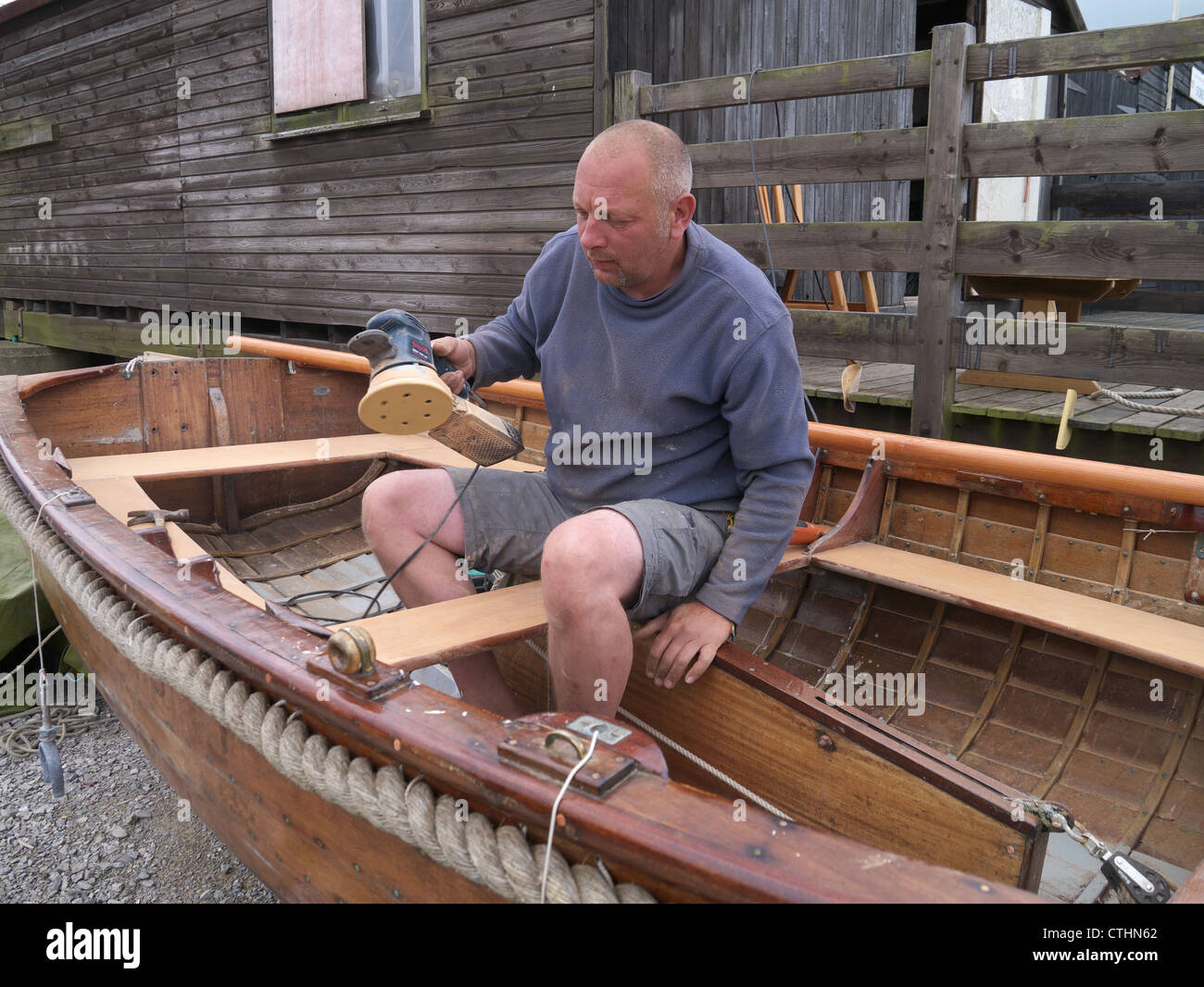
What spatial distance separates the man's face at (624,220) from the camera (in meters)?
1.88

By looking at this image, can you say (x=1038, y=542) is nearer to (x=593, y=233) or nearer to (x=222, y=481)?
(x=593, y=233)

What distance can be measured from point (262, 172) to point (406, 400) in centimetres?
736

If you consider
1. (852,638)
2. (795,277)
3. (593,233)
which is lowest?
(852,638)

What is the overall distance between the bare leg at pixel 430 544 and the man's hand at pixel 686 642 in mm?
418

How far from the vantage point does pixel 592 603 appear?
177cm

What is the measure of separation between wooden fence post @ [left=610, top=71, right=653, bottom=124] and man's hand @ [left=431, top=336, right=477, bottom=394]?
3.05m

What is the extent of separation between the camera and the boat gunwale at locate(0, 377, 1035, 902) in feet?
3.33

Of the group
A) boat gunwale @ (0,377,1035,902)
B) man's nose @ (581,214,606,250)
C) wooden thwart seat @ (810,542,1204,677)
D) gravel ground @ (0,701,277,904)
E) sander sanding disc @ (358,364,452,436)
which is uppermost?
Answer: man's nose @ (581,214,606,250)

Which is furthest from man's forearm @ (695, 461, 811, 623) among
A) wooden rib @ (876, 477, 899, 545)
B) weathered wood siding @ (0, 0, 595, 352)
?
weathered wood siding @ (0, 0, 595, 352)

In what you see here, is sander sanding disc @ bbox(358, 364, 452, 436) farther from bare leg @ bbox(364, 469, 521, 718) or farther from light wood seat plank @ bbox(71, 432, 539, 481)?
light wood seat plank @ bbox(71, 432, 539, 481)

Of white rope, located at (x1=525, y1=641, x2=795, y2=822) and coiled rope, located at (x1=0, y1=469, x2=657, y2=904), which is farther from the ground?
coiled rope, located at (x1=0, y1=469, x2=657, y2=904)

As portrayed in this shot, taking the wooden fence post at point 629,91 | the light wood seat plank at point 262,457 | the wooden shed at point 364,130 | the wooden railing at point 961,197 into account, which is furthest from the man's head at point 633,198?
the wooden fence post at point 629,91

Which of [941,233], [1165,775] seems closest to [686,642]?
[1165,775]
